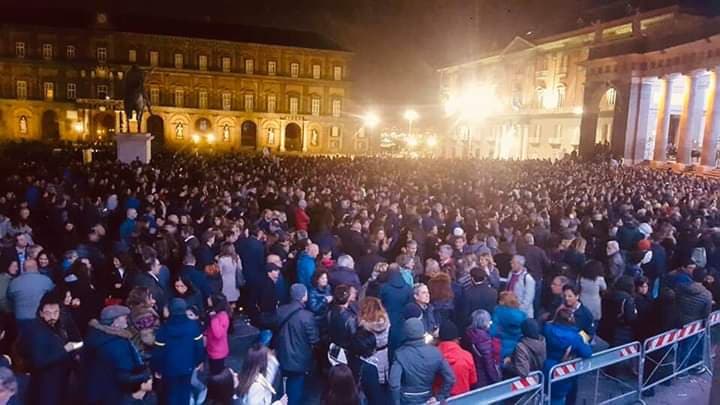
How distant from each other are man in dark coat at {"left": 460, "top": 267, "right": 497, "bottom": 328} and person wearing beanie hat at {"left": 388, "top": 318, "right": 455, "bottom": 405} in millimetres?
2011

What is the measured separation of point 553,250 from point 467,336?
16.9 feet

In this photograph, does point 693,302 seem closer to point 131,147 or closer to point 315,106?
point 131,147

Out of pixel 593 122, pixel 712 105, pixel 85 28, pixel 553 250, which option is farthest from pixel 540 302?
pixel 85 28

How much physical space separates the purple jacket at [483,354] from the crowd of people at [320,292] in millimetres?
20

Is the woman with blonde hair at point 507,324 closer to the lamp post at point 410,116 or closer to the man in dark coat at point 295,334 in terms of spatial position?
the man in dark coat at point 295,334

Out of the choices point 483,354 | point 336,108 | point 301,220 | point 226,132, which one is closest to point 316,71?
point 336,108

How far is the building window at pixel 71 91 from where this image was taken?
62.3 metres

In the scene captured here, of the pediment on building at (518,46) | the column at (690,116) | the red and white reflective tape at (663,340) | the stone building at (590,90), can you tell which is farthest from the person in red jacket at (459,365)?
the pediment on building at (518,46)

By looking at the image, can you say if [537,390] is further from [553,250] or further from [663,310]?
[553,250]

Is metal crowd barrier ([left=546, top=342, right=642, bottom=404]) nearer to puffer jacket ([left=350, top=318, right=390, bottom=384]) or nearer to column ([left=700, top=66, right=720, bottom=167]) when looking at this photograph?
puffer jacket ([left=350, top=318, right=390, bottom=384])

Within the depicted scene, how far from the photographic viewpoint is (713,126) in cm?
3177

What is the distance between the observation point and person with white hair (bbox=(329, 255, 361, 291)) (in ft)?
24.7

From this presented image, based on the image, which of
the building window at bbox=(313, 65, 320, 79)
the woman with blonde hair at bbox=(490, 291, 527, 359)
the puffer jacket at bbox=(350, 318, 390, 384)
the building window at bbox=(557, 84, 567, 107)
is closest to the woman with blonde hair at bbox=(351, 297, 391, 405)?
the puffer jacket at bbox=(350, 318, 390, 384)

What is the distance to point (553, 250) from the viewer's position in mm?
10672
